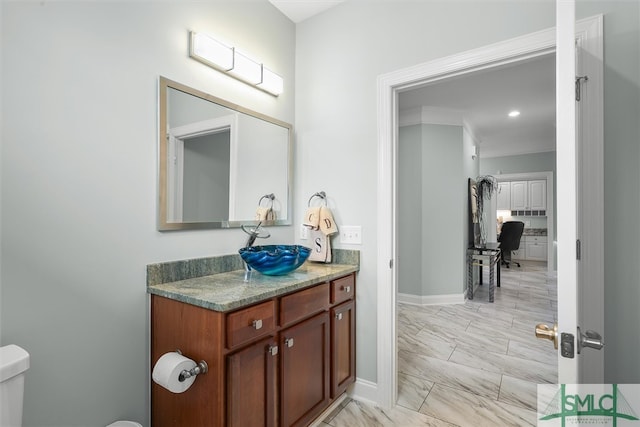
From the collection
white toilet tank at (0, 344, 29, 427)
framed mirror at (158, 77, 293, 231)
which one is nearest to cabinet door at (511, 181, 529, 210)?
framed mirror at (158, 77, 293, 231)

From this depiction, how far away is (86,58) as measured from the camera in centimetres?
130

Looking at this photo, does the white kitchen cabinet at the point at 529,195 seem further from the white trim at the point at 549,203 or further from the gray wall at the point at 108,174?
the gray wall at the point at 108,174

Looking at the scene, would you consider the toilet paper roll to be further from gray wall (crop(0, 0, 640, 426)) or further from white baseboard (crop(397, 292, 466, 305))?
white baseboard (crop(397, 292, 466, 305))

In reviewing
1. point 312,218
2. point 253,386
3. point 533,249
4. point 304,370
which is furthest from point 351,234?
point 533,249

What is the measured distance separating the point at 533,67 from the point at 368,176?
2356mm

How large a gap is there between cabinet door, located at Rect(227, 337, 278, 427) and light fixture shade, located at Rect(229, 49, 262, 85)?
156 cm

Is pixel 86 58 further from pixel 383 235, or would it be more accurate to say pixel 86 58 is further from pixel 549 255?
pixel 549 255

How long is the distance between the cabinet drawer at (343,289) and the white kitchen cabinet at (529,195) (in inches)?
285

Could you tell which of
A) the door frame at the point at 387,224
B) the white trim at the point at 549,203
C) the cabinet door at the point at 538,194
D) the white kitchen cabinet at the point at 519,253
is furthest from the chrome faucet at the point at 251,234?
the white kitchen cabinet at the point at 519,253

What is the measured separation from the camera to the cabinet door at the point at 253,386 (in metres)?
1.27

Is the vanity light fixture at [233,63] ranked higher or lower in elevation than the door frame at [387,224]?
higher

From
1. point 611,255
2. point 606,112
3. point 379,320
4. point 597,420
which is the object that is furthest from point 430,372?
point 606,112

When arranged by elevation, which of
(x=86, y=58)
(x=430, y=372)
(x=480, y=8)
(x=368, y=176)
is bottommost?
(x=430, y=372)

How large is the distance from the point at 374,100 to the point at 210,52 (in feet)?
3.39
